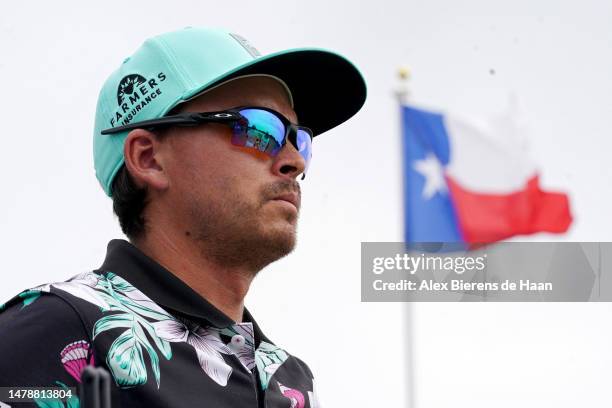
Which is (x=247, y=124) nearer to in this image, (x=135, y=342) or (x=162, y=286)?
(x=162, y=286)

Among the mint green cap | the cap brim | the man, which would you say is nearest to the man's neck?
the man

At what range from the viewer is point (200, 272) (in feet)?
14.6

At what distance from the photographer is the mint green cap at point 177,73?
4.57 m

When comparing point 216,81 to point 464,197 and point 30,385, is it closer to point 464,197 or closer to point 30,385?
point 30,385

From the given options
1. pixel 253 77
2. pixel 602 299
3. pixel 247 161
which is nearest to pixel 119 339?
pixel 247 161

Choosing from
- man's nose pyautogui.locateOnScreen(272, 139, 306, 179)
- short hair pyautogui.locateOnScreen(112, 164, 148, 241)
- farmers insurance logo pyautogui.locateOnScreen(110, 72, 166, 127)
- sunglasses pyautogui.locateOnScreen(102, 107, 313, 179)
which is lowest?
short hair pyautogui.locateOnScreen(112, 164, 148, 241)

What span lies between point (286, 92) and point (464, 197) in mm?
7452

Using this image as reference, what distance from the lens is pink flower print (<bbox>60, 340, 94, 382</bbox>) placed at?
3.49 metres

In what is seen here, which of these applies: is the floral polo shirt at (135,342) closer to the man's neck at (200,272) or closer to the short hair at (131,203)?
the man's neck at (200,272)

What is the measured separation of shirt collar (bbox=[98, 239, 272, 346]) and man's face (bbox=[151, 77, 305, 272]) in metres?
0.39

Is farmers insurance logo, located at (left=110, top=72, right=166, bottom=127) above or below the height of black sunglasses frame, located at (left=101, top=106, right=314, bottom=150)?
above

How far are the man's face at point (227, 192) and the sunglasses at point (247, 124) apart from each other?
31mm

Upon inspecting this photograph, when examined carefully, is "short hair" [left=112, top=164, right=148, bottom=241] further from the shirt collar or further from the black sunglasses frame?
the shirt collar

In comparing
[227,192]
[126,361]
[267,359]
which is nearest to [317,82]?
[227,192]
